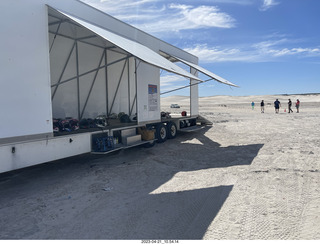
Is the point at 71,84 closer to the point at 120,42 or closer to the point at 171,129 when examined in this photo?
the point at 120,42

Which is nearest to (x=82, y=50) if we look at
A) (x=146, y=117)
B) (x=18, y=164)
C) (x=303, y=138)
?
(x=146, y=117)

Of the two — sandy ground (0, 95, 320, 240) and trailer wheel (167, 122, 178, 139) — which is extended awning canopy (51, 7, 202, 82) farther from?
trailer wheel (167, 122, 178, 139)

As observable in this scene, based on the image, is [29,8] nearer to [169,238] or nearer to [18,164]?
[18,164]

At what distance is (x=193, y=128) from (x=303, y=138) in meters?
4.63

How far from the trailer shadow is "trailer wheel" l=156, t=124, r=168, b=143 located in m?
2.29

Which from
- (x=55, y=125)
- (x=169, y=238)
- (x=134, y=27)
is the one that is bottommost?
(x=169, y=238)

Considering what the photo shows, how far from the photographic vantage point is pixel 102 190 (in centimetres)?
488

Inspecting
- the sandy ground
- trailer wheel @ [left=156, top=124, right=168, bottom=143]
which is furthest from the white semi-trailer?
the sandy ground

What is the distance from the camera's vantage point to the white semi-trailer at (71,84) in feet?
14.9

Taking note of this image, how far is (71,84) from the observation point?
28.9 ft

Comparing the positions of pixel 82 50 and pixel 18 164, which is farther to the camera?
pixel 82 50

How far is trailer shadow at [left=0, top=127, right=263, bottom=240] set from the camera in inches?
131

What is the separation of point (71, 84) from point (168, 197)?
613 centimetres

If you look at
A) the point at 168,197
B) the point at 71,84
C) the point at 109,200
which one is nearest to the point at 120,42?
the point at 71,84
